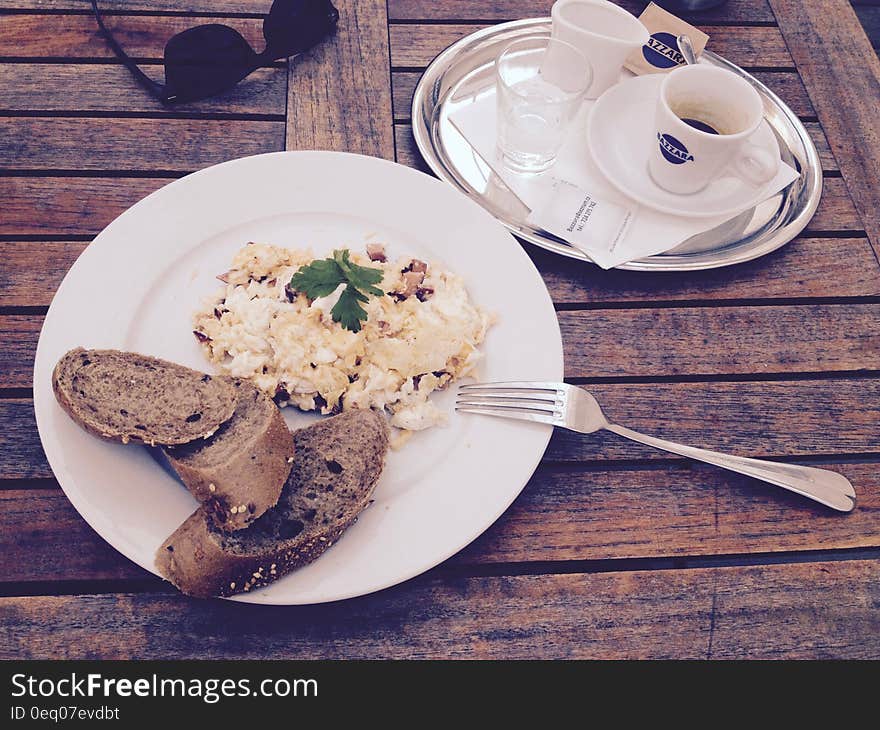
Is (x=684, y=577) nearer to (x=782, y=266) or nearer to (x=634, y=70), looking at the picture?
(x=782, y=266)

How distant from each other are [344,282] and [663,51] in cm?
121

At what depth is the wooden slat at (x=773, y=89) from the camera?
1.89 metres

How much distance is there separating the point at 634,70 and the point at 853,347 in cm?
98

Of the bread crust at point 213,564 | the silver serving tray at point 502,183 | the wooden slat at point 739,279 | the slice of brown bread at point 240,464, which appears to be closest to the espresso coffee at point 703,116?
the silver serving tray at point 502,183

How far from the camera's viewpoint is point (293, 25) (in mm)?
1859

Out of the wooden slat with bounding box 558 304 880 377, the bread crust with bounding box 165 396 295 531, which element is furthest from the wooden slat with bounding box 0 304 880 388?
the bread crust with bounding box 165 396 295 531

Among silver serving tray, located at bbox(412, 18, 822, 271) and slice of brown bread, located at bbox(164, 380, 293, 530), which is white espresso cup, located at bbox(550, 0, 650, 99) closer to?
silver serving tray, located at bbox(412, 18, 822, 271)

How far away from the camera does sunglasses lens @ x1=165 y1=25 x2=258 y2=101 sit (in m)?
1.81

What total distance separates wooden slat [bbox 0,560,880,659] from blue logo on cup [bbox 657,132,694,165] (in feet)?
3.05

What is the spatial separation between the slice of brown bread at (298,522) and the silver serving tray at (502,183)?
67 cm

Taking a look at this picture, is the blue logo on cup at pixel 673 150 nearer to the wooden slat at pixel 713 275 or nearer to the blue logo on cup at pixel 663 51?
the wooden slat at pixel 713 275
